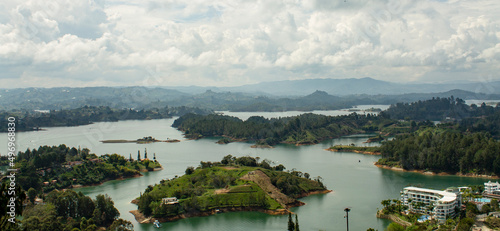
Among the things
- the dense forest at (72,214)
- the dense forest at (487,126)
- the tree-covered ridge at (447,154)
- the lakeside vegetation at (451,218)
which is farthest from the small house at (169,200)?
the dense forest at (487,126)

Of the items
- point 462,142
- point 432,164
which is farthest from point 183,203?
point 462,142

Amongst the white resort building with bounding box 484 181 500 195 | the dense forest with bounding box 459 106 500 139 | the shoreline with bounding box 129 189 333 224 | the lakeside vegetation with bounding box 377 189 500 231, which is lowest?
the shoreline with bounding box 129 189 333 224

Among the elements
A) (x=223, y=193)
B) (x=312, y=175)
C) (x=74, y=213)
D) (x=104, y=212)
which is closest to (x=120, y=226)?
(x=104, y=212)

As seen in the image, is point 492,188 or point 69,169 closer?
point 492,188

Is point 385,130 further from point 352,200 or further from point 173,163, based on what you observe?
point 352,200

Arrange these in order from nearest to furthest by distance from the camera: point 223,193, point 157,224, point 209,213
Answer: point 157,224, point 209,213, point 223,193

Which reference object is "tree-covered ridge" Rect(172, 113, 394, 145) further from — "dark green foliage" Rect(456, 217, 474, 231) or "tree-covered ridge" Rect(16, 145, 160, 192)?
"dark green foliage" Rect(456, 217, 474, 231)

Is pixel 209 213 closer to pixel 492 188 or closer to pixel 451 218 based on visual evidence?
pixel 451 218

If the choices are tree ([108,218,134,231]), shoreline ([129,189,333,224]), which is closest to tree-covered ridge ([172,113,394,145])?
shoreline ([129,189,333,224])

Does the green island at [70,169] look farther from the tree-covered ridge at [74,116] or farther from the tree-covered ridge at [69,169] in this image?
the tree-covered ridge at [74,116]
